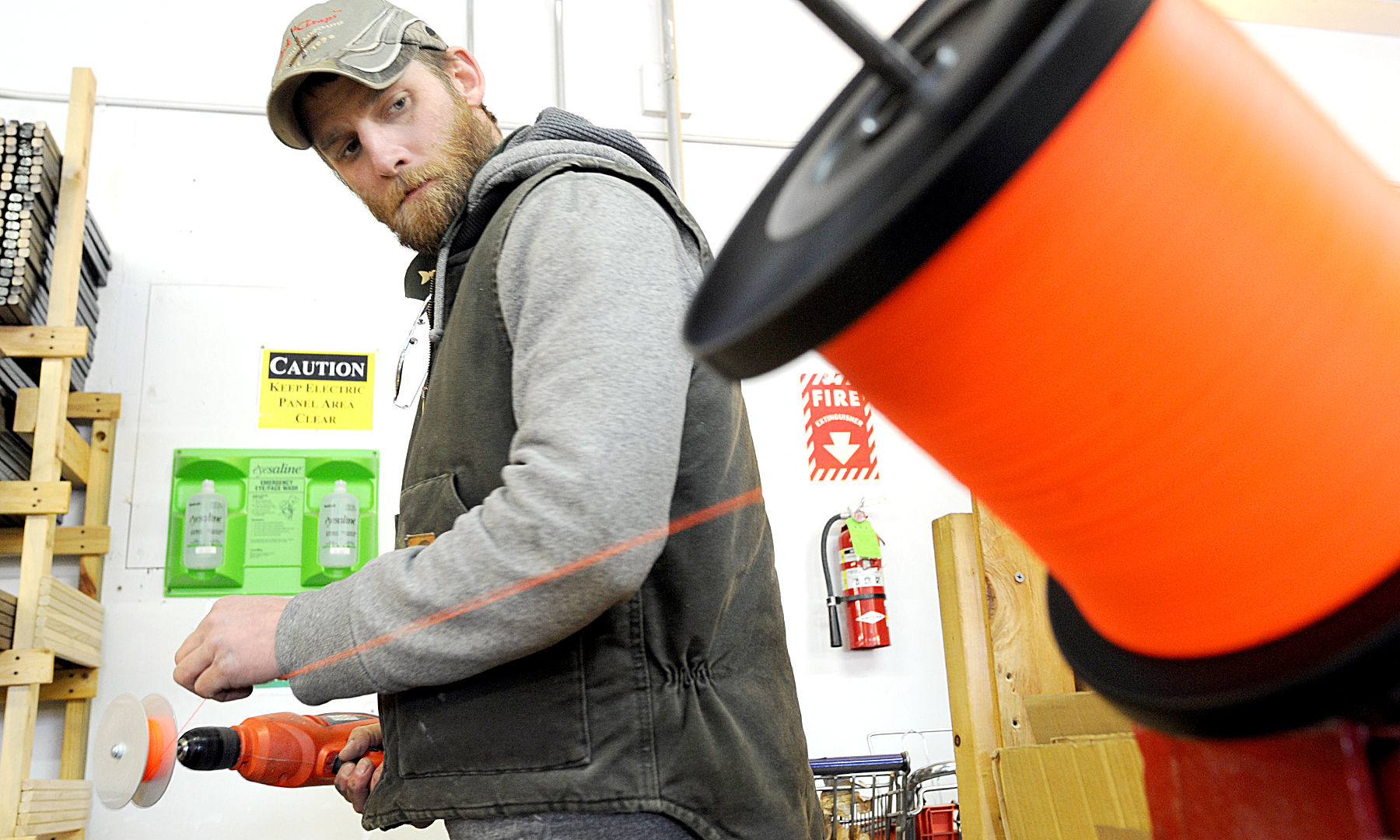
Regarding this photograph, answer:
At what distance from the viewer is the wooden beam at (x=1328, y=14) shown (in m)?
3.63

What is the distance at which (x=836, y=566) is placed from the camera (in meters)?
2.96

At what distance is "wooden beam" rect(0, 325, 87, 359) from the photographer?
2.29 meters

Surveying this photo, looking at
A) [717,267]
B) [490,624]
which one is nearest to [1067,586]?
[717,267]

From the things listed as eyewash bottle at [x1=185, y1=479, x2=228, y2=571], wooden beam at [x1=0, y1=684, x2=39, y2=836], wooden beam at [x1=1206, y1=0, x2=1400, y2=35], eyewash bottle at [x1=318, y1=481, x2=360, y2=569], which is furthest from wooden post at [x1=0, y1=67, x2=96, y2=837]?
wooden beam at [x1=1206, y1=0, x2=1400, y2=35]

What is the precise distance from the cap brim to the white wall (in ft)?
4.83

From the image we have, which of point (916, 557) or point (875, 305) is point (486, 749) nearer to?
point (875, 305)

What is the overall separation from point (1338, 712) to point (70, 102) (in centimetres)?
284

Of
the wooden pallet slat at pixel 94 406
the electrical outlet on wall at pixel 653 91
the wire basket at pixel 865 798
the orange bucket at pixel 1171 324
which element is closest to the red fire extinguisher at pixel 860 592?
the wire basket at pixel 865 798

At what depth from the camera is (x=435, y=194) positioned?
131 centimetres

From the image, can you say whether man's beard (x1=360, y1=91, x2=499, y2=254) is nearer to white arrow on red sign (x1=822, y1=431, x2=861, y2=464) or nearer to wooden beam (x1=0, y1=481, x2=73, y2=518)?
wooden beam (x1=0, y1=481, x2=73, y2=518)

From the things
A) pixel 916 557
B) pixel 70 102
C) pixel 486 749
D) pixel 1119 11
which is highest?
pixel 70 102

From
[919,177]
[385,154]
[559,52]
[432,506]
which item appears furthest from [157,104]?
[919,177]

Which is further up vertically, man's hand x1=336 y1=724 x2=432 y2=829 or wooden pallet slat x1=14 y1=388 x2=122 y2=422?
wooden pallet slat x1=14 y1=388 x2=122 y2=422

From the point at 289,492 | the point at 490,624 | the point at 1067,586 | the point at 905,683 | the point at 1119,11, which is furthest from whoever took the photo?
the point at 905,683
